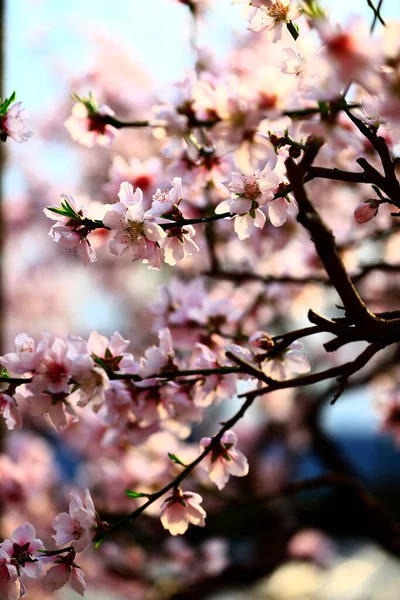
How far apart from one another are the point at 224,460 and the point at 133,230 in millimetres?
289

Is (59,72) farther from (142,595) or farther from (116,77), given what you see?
(142,595)

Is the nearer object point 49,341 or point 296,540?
point 49,341

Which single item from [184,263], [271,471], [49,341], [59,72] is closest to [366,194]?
[184,263]

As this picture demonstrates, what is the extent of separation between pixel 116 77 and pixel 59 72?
0.79 m

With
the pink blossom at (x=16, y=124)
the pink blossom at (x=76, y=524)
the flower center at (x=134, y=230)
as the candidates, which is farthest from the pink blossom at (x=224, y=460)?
the pink blossom at (x=16, y=124)

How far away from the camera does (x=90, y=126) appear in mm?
801

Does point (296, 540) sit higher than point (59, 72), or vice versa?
point (59, 72)

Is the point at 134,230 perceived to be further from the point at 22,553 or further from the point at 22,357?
the point at 22,553

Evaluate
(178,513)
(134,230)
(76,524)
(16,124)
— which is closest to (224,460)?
(178,513)

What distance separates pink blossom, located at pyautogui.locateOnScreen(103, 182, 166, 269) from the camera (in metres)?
0.61

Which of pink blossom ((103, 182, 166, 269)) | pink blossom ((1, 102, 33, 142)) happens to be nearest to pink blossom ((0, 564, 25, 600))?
pink blossom ((103, 182, 166, 269))

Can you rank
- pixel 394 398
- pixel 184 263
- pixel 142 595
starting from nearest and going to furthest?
pixel 394 398, pixel 184 263, pixel 142 595

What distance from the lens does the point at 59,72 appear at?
4324mm

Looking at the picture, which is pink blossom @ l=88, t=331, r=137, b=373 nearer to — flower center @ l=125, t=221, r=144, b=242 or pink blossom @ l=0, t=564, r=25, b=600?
flower center @ l=125, t=221, r=144, b=242
